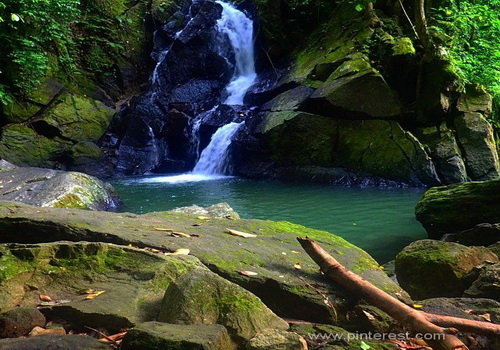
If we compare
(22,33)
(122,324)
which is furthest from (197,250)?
(22,33)

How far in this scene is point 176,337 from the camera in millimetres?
1806

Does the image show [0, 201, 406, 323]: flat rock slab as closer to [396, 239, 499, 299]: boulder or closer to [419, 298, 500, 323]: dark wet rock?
[419, 298, 500, 323]: dark wet rock

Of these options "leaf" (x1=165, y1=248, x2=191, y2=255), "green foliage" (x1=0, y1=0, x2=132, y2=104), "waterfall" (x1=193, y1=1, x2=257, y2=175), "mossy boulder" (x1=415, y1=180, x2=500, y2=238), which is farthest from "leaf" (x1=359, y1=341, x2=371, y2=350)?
"waterfall" (x1=193, y1=1, x2=257, y2=175)

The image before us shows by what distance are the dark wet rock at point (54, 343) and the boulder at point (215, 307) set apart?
1.29ft

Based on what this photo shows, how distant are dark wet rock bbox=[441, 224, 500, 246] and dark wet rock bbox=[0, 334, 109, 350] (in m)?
5.10

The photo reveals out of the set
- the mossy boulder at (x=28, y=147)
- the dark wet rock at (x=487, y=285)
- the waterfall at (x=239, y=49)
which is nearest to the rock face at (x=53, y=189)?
the mossy boulder at (x=28, y=147)

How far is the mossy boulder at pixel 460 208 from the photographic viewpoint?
20.9 feet

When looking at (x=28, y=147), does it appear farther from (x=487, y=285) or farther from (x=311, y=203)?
(x=487, y=285)

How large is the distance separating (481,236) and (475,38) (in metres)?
13.0

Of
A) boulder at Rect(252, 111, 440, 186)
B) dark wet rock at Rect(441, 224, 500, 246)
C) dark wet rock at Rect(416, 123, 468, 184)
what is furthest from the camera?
boulder at Rect(252, 111, 440, 186)

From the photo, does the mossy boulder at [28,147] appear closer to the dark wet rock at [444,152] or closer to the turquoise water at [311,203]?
the turquoise water at [311,203]

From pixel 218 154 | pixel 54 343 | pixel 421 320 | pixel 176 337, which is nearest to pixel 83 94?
pixel 218 154

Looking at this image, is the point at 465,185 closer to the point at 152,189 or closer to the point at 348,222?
the point at 348,222

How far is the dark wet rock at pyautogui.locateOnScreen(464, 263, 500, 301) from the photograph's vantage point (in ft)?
10.4
